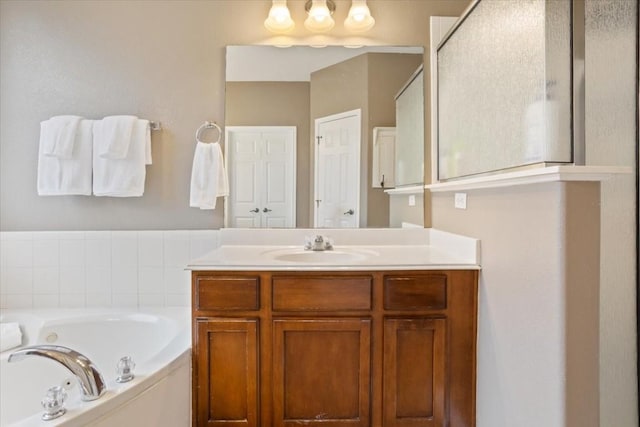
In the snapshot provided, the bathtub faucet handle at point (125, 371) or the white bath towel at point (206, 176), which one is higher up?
the white bath towel at point (206, 176)

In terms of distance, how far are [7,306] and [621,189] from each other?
2.92m

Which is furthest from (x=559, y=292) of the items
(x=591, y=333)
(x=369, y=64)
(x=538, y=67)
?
(x=369, y=64)

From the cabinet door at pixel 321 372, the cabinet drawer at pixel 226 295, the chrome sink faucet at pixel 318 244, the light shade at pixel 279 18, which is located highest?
the light shade at pixel 279 18

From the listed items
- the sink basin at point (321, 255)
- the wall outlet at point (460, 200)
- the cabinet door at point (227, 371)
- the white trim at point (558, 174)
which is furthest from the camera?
the sink basin at point (321, 255)

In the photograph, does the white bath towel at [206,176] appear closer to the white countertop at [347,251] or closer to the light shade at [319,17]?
the white countertop at [347,251]

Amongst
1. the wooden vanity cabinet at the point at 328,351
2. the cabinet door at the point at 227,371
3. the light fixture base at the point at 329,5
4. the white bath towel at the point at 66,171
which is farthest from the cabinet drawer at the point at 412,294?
the white bath towel at the point at 66,171

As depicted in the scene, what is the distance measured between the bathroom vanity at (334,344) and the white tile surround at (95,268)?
0.61m

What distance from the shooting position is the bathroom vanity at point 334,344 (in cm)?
152

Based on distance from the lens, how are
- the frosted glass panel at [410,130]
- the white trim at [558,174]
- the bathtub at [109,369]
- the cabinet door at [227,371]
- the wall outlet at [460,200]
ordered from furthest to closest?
the frosted glass panel at [410,130] < the wall outlet at [460,200] < the cabinet door at [227,371] < the bathtub at [109,369] < the white trim at [558,174]

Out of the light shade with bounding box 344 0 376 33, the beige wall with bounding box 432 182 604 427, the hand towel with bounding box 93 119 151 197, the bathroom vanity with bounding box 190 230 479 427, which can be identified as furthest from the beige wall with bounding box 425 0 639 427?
the hand towel with bounding box 93 119 151 197

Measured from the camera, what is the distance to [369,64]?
209cm

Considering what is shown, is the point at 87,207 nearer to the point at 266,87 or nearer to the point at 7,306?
the point at 7,306

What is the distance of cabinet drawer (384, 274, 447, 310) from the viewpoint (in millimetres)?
1537

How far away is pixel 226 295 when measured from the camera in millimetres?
1527
